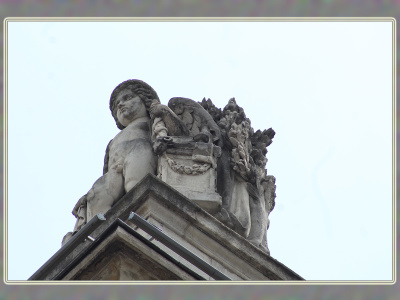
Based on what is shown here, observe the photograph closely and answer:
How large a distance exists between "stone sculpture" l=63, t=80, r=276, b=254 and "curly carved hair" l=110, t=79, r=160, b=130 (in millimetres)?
21

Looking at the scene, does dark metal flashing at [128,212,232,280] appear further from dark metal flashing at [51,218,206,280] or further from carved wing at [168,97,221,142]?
Result: carved wing at [168,97,221,142]

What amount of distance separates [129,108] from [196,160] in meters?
2.29

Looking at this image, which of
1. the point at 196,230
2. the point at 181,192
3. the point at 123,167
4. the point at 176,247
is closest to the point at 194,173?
the point at 181,192

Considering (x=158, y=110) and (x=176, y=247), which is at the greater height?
(x=158, y=110)

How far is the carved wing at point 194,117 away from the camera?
2044 centimetres

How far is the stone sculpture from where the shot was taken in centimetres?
1938

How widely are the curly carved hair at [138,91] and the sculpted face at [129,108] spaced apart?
64mm

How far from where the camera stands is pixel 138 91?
2166 centimetres

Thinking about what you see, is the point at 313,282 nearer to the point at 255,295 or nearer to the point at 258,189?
the point at 255,295

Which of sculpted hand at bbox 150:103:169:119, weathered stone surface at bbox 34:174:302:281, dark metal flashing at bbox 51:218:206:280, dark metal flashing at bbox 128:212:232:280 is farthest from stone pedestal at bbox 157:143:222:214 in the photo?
dark metal flashing at bbox 51:218:206:280

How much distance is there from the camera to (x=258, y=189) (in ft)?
66.3

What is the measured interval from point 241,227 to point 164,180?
1.20 meters

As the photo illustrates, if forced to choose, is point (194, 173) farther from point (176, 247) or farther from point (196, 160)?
point (176, 247)

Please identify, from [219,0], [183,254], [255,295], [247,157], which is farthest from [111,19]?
[255,295]
